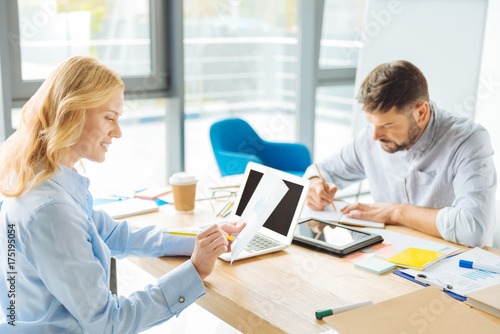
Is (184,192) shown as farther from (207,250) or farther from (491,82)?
(491,82)

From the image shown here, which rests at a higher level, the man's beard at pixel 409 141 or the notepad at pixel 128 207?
the man's beard at pixel 409 141

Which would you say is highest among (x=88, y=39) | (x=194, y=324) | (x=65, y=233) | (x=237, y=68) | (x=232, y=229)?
(x=88, y=39)

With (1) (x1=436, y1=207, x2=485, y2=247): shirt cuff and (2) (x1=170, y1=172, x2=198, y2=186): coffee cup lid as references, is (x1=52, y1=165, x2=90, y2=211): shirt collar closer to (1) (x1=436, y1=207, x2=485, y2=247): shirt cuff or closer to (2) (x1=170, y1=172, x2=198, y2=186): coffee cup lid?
(2) (x1=170, y1=172, x2=198, y2=186): coffee cup lid

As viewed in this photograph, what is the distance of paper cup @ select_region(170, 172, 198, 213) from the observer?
2045 mm

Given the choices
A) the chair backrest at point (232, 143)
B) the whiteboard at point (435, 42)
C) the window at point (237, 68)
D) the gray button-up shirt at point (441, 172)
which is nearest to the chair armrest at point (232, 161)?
the chair backrest at point (232, 143)

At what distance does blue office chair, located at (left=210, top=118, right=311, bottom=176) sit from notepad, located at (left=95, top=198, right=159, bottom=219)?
1531mm

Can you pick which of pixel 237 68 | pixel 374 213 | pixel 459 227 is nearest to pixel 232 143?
pixel 237 68

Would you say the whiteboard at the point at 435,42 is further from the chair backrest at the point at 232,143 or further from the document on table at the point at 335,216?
the document on table at the point at 335,216

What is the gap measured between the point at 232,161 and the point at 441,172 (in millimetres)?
1618

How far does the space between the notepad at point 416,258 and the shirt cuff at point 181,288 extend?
586 mm

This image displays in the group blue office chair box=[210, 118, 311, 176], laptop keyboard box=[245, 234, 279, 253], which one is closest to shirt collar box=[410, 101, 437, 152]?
laptop keyboard box=[245, 234, 279, 253]

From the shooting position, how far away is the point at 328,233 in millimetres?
1792

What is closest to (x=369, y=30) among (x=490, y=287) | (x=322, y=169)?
(x=322, y=169)

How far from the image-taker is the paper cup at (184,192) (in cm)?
204
